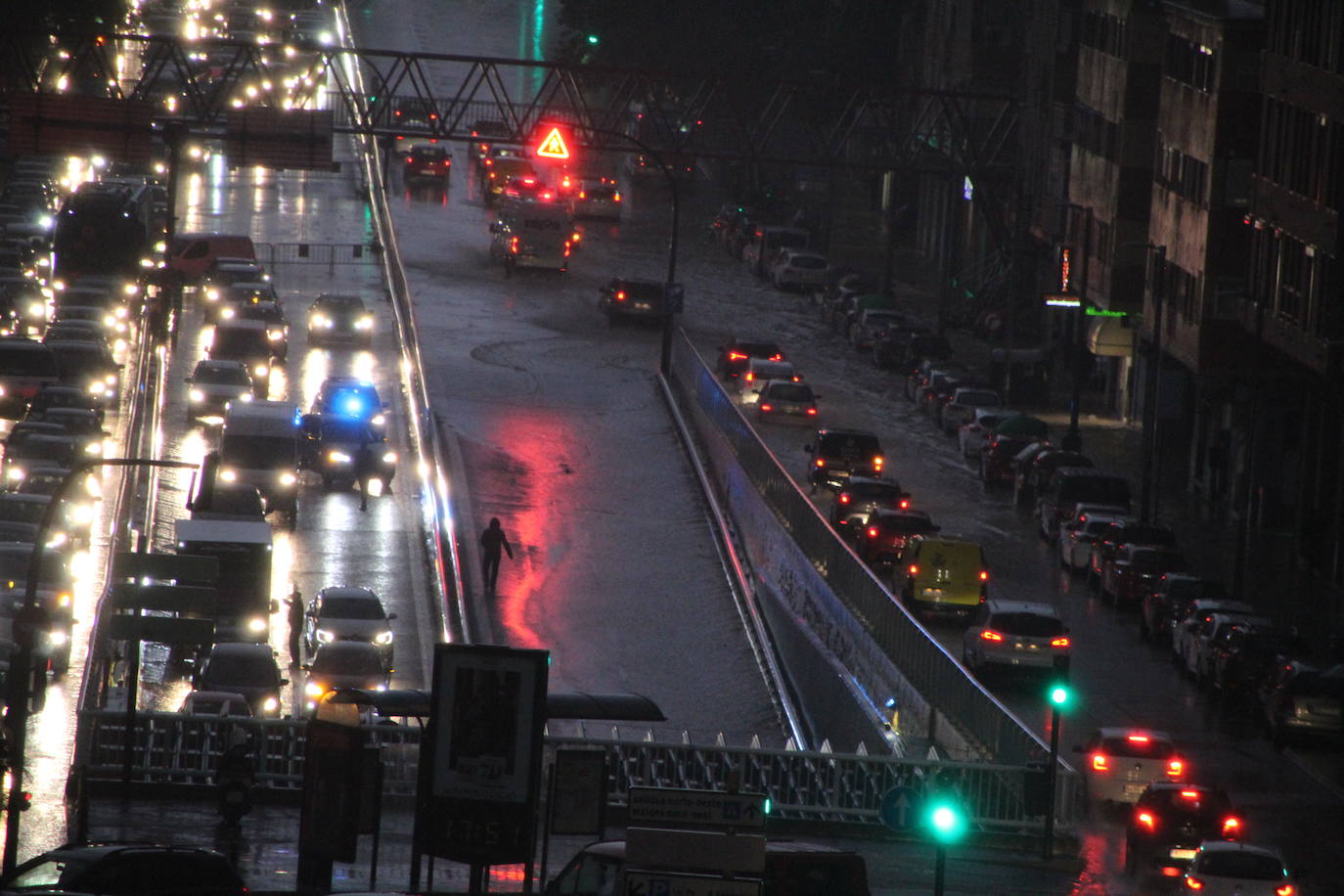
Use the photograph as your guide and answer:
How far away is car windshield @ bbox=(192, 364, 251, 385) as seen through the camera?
195ft

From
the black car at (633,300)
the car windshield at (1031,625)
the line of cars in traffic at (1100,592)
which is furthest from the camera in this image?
the black car at (633,300)

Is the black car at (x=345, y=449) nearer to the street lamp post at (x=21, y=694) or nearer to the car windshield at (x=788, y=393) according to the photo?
the car windshield at (x=788, y=393)

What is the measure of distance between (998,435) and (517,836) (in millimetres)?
41637

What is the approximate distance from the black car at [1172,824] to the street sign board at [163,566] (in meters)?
10.5

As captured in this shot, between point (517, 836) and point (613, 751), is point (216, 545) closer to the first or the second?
point (613, 751)

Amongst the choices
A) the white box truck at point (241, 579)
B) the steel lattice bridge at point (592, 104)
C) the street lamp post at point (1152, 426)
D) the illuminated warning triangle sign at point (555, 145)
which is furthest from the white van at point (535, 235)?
the white box truck at point (241, 579)

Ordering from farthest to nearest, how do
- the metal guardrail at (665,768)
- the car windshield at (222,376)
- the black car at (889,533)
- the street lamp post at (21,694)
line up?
1. the car windshield at (222,376)
2. the black car at (889,533)
3. the metal guardrail at (665,768)
4. the street lamp post at (21,694)

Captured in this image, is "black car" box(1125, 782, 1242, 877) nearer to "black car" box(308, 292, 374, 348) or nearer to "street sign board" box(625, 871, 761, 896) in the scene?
"street sign board" box(625, 871, 761, 896)

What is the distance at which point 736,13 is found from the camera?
102 meters

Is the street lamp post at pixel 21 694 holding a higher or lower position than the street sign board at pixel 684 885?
lower

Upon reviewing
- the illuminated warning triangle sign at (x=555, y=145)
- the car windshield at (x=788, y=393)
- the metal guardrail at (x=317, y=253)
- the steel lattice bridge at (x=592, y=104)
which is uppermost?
the steel lattice bridge at (x=592, y=104)

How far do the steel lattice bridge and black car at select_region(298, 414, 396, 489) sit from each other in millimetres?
7894

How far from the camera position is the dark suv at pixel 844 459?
57.5 meters

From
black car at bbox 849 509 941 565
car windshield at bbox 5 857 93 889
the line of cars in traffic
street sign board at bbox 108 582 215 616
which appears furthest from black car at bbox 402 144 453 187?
car windshield at bbox 5 857 93 889
